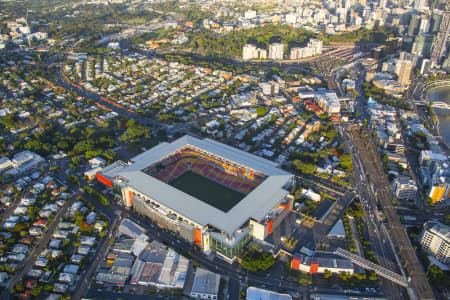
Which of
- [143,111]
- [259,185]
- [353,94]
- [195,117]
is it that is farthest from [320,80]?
[259,185]

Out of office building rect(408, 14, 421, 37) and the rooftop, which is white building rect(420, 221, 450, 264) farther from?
office building rect(408, 14, 421, 37)

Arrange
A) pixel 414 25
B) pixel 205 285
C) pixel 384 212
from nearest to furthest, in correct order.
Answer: pixel 205 285 < pixel 384 212 < pixel 414 25

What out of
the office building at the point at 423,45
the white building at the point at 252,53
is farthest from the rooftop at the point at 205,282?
the office building at the point at 423,45

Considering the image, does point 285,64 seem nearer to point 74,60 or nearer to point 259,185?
point 74,60

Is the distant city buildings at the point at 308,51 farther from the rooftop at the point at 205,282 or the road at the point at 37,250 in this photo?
the rooftop at the point at 205,282

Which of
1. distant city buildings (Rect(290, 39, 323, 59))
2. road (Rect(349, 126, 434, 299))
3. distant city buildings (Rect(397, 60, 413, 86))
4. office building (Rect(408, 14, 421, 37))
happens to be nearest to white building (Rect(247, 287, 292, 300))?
road (Rect(349, 126, 434, 299))

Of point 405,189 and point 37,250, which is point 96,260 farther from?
point 405,189

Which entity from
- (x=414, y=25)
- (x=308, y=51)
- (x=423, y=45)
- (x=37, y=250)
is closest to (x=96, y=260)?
(x=37, y=250)
